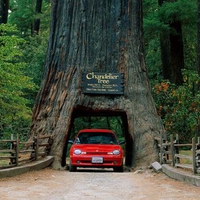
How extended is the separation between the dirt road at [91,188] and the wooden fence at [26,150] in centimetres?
78

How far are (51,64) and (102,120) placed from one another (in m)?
13.7

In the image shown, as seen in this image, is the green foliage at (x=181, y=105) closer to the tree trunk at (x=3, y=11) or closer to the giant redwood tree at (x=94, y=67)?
the giant redwood tree at (x=94, y=67)

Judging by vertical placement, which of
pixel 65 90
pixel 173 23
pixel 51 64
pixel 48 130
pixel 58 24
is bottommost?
pixel 48 130

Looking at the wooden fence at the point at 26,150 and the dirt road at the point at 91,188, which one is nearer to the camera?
the dirt road at the point at 91,188

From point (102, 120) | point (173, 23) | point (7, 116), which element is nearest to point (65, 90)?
point (7, 116)

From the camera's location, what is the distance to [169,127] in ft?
70.7

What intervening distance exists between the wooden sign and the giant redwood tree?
89 millimetres

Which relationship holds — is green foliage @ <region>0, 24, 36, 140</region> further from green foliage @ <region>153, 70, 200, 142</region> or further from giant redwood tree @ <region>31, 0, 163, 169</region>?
green foliage @ <region>153, 70, 200, 142</region>

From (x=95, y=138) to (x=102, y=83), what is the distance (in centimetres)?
235

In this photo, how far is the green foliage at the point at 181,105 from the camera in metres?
19.7

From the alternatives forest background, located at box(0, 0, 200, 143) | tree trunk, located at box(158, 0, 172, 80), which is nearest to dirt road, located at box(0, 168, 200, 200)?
forest background, located at box(0, 0, 200, 143)

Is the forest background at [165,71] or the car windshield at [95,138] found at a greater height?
the forest background at [165,71]

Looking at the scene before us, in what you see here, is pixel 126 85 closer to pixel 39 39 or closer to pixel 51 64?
pixel 51 64

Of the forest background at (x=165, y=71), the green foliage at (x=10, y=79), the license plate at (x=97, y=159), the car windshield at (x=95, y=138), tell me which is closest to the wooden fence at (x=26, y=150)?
the car windshield at (x=95, y=138)
